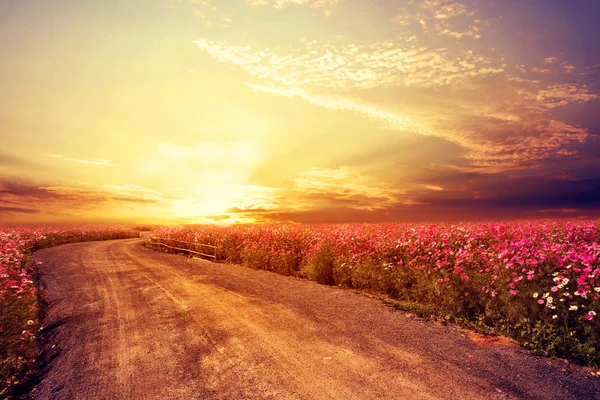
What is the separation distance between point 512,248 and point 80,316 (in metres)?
12.8

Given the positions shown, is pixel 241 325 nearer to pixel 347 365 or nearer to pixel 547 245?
pixel 347 365

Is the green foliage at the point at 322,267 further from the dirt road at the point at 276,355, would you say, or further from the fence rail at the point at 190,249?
the fence rail at the point at 190,249

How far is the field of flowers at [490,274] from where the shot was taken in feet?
22.5

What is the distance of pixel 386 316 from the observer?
881 centimetres

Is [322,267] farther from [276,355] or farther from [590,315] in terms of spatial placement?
[590,315]

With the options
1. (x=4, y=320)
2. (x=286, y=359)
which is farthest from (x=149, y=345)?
(x=4, y=320)

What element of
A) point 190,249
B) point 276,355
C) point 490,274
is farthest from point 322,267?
point 190,249

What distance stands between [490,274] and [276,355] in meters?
6.05

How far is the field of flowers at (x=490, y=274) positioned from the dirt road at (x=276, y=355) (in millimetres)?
841

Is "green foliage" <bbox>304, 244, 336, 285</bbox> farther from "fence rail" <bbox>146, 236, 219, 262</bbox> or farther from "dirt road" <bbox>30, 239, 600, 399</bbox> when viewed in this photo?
"fence rail" <bbox>146, 236, 219, 262</bbox>

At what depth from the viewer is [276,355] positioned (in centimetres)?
678

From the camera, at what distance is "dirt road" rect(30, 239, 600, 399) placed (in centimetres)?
563

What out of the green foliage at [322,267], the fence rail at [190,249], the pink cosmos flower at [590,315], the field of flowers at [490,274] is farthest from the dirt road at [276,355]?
the fence rail at [190,249]

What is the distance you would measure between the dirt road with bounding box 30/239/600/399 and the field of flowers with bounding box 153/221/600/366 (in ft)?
2.76
